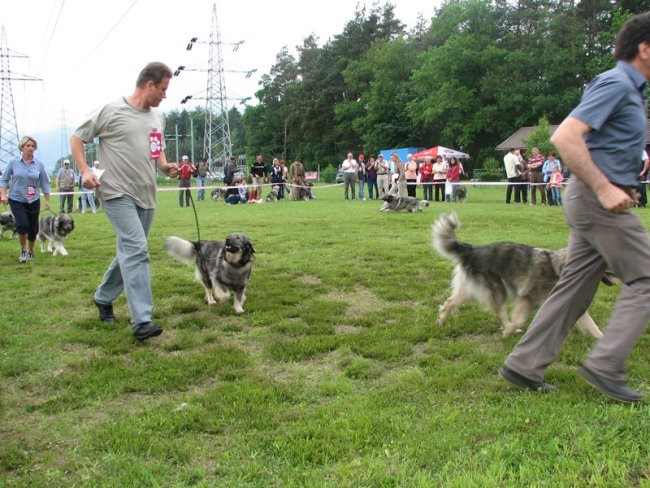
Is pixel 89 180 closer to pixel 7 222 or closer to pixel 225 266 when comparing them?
pixel 225 266

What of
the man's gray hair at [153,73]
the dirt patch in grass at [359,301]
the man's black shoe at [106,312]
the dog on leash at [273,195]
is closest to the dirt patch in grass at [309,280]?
the dirt patch in grass at [359,301]

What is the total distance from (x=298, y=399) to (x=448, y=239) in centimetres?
201

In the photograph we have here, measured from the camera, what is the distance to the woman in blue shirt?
7621mm

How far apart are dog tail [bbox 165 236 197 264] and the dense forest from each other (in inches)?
1748

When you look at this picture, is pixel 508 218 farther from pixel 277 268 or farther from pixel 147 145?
pixel 147 145

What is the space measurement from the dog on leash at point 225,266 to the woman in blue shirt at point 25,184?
337 centimetres

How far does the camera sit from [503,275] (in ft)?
14.2

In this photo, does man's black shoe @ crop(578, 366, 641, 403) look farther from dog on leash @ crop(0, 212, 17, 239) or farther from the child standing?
the child standing

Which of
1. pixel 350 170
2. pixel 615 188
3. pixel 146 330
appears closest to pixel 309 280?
pixel 146 330

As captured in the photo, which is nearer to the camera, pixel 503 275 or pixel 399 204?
pixel 503 275

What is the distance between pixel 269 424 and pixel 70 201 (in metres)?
17.9

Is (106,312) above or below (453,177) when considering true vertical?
below

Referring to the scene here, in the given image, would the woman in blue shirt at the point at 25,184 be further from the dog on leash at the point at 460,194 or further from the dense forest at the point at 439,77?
the dense forest at the point at 439,77

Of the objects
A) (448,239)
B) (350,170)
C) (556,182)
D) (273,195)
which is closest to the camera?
(448,239)
